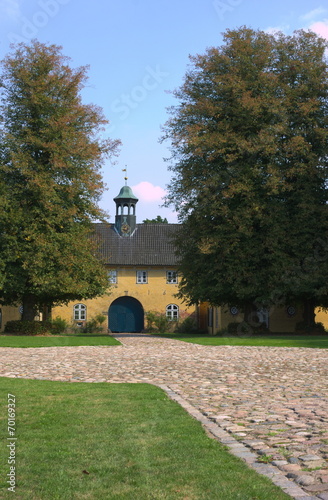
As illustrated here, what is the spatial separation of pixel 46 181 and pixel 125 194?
872 inches

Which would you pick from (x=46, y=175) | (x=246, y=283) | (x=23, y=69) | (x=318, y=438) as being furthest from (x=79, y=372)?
(x=23, y=69)

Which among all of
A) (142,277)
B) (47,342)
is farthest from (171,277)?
(47,342)

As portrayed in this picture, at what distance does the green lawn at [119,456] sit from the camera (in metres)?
4.27

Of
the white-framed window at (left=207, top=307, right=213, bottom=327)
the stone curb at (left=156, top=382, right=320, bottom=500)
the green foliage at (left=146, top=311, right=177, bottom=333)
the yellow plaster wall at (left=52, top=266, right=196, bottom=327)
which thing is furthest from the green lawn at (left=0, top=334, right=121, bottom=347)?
the yellow plaster wall at (left=52, top=266, right=196, bottom=327)

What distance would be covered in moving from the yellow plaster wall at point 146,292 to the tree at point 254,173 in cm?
1766

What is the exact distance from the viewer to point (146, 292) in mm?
50625

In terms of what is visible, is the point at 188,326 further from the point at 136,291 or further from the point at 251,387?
the point at 251,387

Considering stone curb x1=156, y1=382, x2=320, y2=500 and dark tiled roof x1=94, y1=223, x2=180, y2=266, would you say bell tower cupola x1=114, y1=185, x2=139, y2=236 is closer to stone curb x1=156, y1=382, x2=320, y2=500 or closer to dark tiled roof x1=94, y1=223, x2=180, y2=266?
dark tiled roof x1=94, y1=223, x2=180, y2=266

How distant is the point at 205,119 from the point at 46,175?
9272 mm

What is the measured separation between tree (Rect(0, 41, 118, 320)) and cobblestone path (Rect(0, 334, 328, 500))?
15167 millimetres

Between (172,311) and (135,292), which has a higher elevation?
(135,292)

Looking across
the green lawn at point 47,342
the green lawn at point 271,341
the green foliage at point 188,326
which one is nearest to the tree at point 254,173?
the green lawn at point 271,341

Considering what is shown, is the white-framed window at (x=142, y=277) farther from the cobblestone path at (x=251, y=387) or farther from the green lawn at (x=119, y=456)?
the green lawn at (x=119, y=456)

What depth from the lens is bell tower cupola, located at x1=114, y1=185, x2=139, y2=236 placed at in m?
53.2
